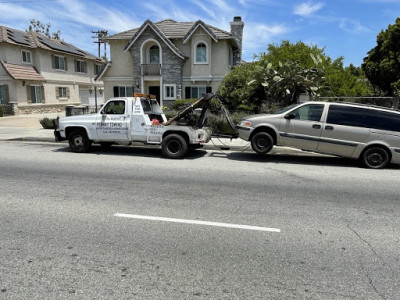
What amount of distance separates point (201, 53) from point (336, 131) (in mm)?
17712

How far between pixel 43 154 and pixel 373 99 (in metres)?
15.5

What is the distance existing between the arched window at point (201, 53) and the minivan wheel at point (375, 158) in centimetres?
1783

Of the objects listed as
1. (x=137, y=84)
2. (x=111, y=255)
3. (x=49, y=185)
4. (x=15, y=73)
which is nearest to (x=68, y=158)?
(x=49, y=185)

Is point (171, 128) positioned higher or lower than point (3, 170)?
higher

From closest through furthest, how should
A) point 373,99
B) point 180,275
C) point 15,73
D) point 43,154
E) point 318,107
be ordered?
point 180,275 < point 318,107 < point 43,154 < point 373,99 < point 15,73

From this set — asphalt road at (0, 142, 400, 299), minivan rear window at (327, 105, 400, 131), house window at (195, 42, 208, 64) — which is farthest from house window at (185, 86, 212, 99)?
asphalt road at (0, 142, 400, 299)

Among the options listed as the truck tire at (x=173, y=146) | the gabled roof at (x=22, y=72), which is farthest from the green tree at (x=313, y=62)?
the gabled roof at (x=22, y=72)

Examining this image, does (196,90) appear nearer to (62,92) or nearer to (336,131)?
(62,92)

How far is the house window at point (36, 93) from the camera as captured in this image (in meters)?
29.8

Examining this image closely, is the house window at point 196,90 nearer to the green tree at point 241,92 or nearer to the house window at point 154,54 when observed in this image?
the house window at point 154,54

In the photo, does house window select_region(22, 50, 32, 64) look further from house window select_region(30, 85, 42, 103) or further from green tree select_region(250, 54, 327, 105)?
green tree select_region(250, 54, 327, 105)

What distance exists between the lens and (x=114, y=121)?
10.2 meters

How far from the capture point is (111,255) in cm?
372

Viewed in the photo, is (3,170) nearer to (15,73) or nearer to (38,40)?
(15,73)
